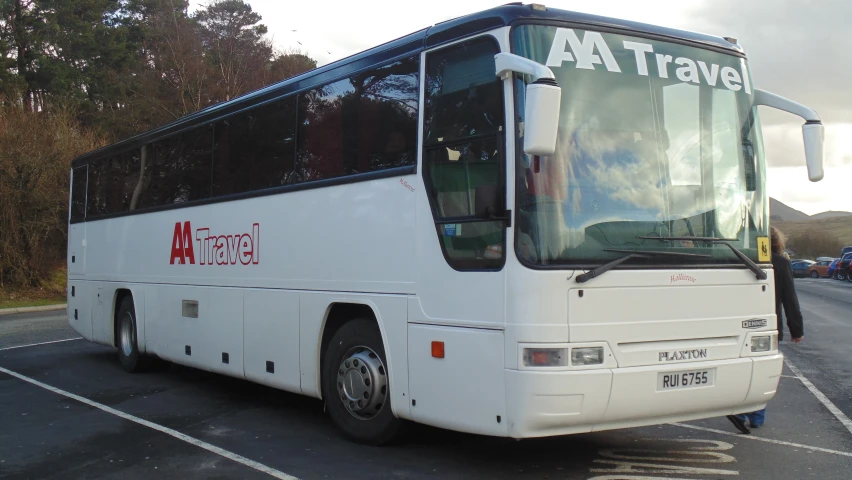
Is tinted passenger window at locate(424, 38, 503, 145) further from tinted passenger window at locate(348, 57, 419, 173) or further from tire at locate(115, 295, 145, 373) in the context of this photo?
tire at locate(115, 295, 145, 373)

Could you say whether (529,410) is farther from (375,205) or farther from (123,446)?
(123,446)

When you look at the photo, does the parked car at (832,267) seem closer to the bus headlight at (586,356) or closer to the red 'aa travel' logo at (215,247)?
the red 'aa travel' logo at (215,247)

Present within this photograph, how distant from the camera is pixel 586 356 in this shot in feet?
19.3

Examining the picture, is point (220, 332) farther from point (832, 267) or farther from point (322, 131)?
point (832, 267)

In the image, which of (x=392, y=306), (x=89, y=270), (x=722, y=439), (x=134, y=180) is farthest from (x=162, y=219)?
(x=722, y=439)

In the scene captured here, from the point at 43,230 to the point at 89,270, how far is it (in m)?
18.1

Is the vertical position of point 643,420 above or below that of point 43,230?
below

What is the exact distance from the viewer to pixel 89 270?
14.2 metres

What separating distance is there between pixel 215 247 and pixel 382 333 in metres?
3.83

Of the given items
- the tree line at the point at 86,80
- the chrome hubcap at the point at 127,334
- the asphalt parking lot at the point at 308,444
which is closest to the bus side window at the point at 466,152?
the asphalt parking lot at the point at 308,444

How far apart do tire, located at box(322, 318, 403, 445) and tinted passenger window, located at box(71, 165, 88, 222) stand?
8.87 metres

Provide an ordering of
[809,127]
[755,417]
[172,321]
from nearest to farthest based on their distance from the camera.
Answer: [809,127]
[755,417]
[172,321]

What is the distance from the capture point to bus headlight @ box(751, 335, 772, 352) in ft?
22.1

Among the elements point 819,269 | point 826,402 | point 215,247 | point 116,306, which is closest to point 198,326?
point 215,247
